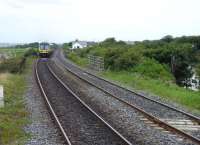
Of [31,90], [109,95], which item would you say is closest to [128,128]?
[109,95]

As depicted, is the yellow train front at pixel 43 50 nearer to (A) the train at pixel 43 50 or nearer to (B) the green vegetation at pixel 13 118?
(A) the train at pixel 43 50

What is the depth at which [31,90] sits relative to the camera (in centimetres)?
2378

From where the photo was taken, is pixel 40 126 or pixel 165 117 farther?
pixel 165 117

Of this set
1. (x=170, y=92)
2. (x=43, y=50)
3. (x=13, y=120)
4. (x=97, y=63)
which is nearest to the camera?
(x=13, y=120)

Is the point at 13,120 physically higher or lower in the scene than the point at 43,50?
lower

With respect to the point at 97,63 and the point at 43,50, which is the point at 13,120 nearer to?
the point at 97,63

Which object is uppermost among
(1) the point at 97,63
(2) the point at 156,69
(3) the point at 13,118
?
(1) the point at 97,63

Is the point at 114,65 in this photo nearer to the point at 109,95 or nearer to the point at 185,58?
the point at 109,95

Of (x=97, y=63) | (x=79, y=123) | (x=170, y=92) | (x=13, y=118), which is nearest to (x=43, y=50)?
(x=97, y=63)

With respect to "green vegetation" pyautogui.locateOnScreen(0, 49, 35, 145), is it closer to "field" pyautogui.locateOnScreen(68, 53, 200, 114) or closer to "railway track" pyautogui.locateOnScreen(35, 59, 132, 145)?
"railway track" pyautogui.locateOnScreen(35, 59, 132, 145)

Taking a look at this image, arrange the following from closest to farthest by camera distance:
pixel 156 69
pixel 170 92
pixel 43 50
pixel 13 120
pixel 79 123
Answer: pixel 79 123 → pixel 13 120 → pixel 170 92 → pixel 156 69 → pixel 43 50

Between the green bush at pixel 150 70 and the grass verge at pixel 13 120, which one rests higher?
the grass verge at pixel 13 120

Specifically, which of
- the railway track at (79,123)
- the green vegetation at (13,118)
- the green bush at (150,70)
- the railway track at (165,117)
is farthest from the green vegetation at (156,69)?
the green vegetation at (13,118)

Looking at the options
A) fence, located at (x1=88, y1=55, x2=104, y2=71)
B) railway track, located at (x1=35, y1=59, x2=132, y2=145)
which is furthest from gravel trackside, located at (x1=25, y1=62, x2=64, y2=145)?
fence, located at (x1=88, y1=55, x2=104, y2=71)
